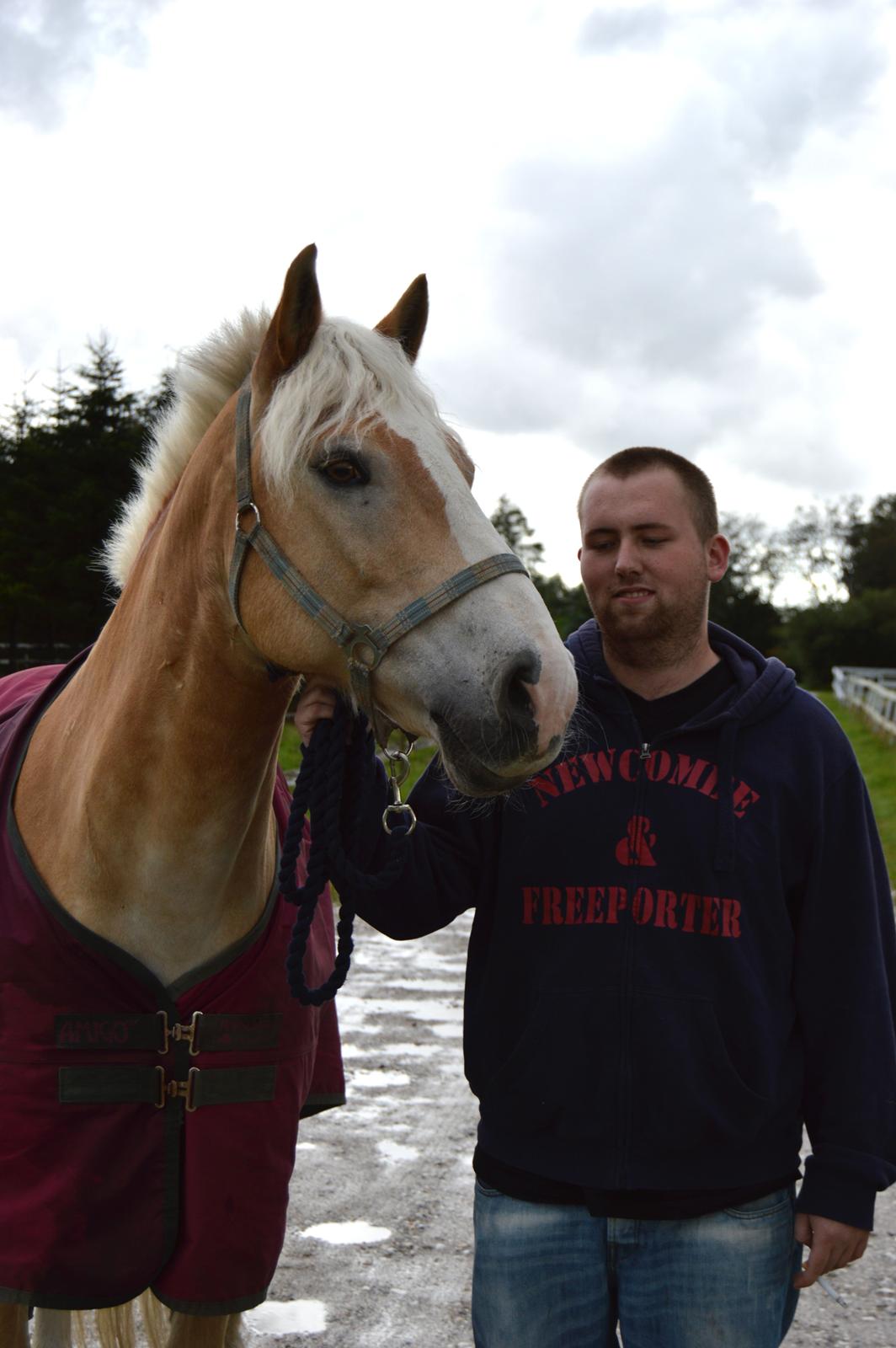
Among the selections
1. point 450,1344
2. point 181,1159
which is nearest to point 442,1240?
point 450,1344

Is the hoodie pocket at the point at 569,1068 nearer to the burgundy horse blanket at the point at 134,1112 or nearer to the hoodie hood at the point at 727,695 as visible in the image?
the hoodie hood at the point at 727,695

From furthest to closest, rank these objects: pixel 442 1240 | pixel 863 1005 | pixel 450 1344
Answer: pixel 442 1240 < pixel 450 1344 < pixel 863 1005

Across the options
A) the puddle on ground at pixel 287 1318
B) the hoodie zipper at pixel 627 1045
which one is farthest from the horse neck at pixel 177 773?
the puddle on ground at pixel 287 1318

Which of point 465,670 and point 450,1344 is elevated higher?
point 465,670

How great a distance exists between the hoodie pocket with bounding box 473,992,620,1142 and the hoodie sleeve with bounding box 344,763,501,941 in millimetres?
285

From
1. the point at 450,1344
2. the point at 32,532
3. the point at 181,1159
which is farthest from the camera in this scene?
the point at 32,532

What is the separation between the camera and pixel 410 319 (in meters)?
2.39

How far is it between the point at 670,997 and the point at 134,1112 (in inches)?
40.9

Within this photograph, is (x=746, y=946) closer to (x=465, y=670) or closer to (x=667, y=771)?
(x=667, y=771)

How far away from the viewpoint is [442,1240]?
3514mm

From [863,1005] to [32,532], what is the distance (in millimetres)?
19665

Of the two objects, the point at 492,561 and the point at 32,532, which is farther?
the point at 32,532

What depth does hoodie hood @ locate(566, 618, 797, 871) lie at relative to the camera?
2109 millimetres

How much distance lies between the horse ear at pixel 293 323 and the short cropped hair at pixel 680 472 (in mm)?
652
